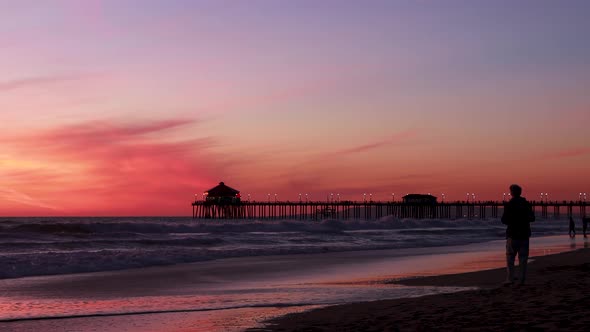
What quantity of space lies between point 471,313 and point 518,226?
397cm

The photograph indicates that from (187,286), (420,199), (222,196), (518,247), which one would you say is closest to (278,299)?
(187,286)

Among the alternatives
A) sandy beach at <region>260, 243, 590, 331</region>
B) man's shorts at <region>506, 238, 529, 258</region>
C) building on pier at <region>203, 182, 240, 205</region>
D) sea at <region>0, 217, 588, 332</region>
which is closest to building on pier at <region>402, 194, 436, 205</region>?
building on pier at <region>203, 182, 240, 205</region>

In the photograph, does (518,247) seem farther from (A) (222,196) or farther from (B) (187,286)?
(A) (222,196)

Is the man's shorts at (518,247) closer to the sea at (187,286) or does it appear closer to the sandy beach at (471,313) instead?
the sandy beach at (471,313)

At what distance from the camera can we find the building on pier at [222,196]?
12938 centimetres

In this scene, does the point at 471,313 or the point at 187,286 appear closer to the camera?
the point at 471,313

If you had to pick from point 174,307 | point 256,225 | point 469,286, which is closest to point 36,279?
point 174,307

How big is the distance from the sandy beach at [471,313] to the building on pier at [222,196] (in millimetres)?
118530

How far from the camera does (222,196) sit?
129750 millimetres

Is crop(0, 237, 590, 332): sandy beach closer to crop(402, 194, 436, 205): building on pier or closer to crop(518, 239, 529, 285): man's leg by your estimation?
crop(518, 239, 529, 285): man's leg

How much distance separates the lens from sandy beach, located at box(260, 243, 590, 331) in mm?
7707

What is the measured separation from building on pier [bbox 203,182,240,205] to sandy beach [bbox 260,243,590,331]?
4667 inches

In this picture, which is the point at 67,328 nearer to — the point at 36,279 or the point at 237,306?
the point at 237,306

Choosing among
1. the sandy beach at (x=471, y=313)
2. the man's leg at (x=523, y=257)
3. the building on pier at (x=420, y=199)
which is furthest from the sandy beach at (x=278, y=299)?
the building on pier at (x=420, y=199)
